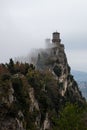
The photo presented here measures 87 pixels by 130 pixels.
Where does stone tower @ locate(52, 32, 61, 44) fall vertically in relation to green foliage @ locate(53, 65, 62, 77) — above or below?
above

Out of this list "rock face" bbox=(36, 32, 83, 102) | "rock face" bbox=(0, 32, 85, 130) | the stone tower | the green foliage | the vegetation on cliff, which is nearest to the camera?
the vegetation on cliff

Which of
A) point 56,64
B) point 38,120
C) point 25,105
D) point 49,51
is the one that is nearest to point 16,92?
point 25,105

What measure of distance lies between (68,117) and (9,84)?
20.4m

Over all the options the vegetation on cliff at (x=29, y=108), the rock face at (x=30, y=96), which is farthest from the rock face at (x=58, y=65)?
the vegetation on cliff at (x=29, y=108)

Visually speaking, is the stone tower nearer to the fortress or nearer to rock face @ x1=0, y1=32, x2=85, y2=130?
the fortress

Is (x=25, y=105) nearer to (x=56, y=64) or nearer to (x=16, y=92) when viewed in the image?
(x=16, y=92)

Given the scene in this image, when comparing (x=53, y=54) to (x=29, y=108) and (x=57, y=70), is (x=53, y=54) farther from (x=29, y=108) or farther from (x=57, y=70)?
(x=29, y=108)

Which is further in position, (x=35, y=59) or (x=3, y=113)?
(x=35, y=59)

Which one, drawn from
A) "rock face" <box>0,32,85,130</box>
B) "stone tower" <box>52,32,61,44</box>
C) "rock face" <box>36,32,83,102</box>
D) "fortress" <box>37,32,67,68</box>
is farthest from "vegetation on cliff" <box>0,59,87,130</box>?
"stone tower" <box>52,32,61,44</box>

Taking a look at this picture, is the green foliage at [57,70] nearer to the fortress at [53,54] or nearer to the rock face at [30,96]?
the rock face at [30,96]

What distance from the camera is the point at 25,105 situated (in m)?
88.1

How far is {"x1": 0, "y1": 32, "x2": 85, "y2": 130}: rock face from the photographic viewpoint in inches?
3081

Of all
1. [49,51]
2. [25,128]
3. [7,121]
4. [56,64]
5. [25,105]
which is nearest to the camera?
[7,121]

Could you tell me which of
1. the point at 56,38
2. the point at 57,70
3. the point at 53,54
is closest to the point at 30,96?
the point at 57,70
